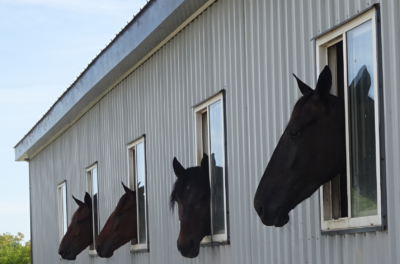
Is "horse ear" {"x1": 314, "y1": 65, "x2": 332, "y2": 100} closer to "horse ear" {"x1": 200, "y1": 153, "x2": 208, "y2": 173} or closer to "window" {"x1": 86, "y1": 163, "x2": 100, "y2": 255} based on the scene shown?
"horse ear" {"x1": 200, "y1": 153, "x2": 208, "y2": 173}

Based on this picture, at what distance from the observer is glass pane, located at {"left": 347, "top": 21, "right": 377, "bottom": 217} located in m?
4.64

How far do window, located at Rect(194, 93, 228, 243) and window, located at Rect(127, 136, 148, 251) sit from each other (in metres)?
2.30

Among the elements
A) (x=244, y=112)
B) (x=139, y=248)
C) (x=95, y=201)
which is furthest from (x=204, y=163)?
(x=95, y=201)

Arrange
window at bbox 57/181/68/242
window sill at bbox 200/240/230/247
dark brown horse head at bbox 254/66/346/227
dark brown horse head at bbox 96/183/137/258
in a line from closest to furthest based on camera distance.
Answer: dark brown horse head at bbox 254/66/346/227 → window sill at bbox 200/240/230/247 → dark brown horse head at bbox 96/183/137/258 → window at bbox 57/181/68/242

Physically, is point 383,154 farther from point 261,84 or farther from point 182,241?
point 182,241

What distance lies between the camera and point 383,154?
4461 millimetres

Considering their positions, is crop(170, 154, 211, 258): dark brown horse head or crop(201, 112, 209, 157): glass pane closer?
crop(170, 154, 211, 258): dark brown horse head

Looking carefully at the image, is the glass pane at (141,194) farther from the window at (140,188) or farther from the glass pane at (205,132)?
the glass pane at (205,132)

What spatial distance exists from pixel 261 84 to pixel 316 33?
1.11 metres

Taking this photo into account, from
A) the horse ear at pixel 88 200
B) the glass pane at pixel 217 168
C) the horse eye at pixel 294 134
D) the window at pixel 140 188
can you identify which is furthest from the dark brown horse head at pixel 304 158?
the horse ear at pixel 88 200

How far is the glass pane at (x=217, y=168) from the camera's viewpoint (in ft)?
24.0

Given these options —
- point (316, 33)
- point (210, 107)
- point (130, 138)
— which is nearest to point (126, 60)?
point (130, 138)

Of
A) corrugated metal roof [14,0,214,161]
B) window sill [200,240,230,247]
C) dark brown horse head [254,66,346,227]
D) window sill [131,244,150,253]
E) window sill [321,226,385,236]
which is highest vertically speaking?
corrugated metal roof [14,0,214,161]

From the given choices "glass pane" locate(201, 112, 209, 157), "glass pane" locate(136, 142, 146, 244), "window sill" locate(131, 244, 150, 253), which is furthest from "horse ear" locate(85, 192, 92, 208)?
"glass pane" locate(201, 112, 209, 157)
